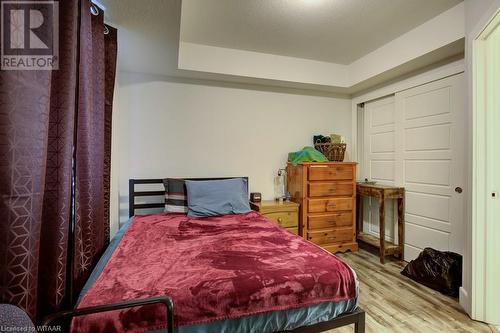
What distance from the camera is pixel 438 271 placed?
2.31 metres

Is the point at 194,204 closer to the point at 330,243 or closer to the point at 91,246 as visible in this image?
the point at 91,246

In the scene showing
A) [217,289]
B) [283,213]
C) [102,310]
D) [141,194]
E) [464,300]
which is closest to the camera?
[102,310]

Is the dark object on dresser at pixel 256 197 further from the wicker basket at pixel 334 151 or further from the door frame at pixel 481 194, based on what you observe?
the door frame at pixel 481 194

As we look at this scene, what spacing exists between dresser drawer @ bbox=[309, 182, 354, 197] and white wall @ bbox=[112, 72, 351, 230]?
64 centimetres

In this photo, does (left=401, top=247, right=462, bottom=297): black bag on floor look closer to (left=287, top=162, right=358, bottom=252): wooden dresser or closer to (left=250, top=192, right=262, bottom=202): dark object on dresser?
(left=287, top=162, right=358, bottom=252): wooden dresser

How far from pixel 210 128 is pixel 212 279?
2.32 m

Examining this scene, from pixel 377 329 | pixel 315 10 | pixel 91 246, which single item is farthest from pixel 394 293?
pixel 315 10

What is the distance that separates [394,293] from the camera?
225cm

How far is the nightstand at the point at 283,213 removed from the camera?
303 cm

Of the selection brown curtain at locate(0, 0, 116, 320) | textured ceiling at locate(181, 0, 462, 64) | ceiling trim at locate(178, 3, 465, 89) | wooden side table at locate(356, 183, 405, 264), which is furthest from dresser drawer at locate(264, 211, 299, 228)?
textured ceiling at locate(181, 0, 462, 64)

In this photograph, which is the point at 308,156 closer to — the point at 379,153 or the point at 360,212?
the point at 379,153

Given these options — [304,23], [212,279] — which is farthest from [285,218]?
[304,23]

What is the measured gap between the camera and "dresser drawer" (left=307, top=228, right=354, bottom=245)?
3.13 meters

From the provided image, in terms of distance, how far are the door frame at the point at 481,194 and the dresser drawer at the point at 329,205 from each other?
58.3 inches
